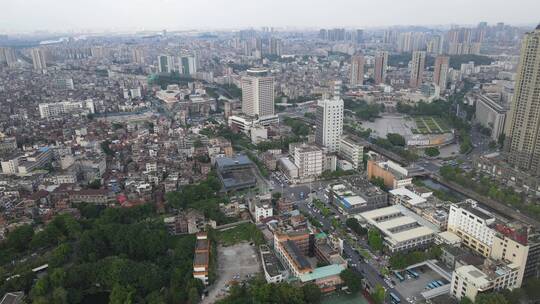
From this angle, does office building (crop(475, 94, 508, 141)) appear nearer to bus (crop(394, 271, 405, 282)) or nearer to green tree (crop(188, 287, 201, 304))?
bus (crop(394, 271, 405, 282))

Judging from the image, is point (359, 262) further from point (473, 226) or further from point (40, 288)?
point (40, 288)

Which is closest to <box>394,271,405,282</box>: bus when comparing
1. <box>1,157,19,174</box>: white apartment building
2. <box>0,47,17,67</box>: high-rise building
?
<box>1,157,19,174</box>: white apartment building

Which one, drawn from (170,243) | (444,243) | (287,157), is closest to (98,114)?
→ (287,157)

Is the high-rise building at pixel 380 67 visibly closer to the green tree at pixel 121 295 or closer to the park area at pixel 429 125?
the park area at pixel 429 125

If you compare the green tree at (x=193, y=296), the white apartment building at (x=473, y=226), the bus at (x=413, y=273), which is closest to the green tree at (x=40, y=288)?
the green tree at (x=193, y=296)

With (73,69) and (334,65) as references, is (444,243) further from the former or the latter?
(73,69)

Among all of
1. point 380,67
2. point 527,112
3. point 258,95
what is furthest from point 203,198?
point 380,67

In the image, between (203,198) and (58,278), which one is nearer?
(58,278)
